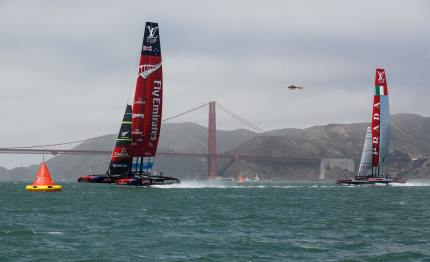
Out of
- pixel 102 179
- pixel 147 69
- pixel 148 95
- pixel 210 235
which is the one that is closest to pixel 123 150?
pixel 102 179

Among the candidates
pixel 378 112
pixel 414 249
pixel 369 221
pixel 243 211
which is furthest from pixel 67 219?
pixel 378 112

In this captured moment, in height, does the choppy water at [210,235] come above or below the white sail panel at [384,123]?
below

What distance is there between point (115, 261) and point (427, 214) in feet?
83.9

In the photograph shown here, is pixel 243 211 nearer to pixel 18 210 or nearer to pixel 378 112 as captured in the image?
pixel 18 210

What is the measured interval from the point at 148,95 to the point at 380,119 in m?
43.7

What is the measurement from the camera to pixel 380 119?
10288cm

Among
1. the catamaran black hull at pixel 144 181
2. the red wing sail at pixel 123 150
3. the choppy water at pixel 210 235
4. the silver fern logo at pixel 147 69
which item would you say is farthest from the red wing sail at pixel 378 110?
the choppy water at pixel 210 235

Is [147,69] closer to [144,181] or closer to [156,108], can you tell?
[156,108]

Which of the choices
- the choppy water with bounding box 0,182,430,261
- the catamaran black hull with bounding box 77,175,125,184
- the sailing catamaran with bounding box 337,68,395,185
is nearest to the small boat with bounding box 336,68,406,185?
the sailing catamaran with bounding box 337,68,395,185

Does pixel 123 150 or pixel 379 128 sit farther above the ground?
pixel 379 128

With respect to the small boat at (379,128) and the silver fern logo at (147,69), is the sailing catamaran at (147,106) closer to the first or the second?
the silver fern logo at (147,69)

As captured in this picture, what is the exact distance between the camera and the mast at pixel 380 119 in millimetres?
103125

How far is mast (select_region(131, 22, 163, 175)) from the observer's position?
248 feet

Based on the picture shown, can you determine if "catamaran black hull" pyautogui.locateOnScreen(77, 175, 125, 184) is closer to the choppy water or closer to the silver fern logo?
the silver fern logo
